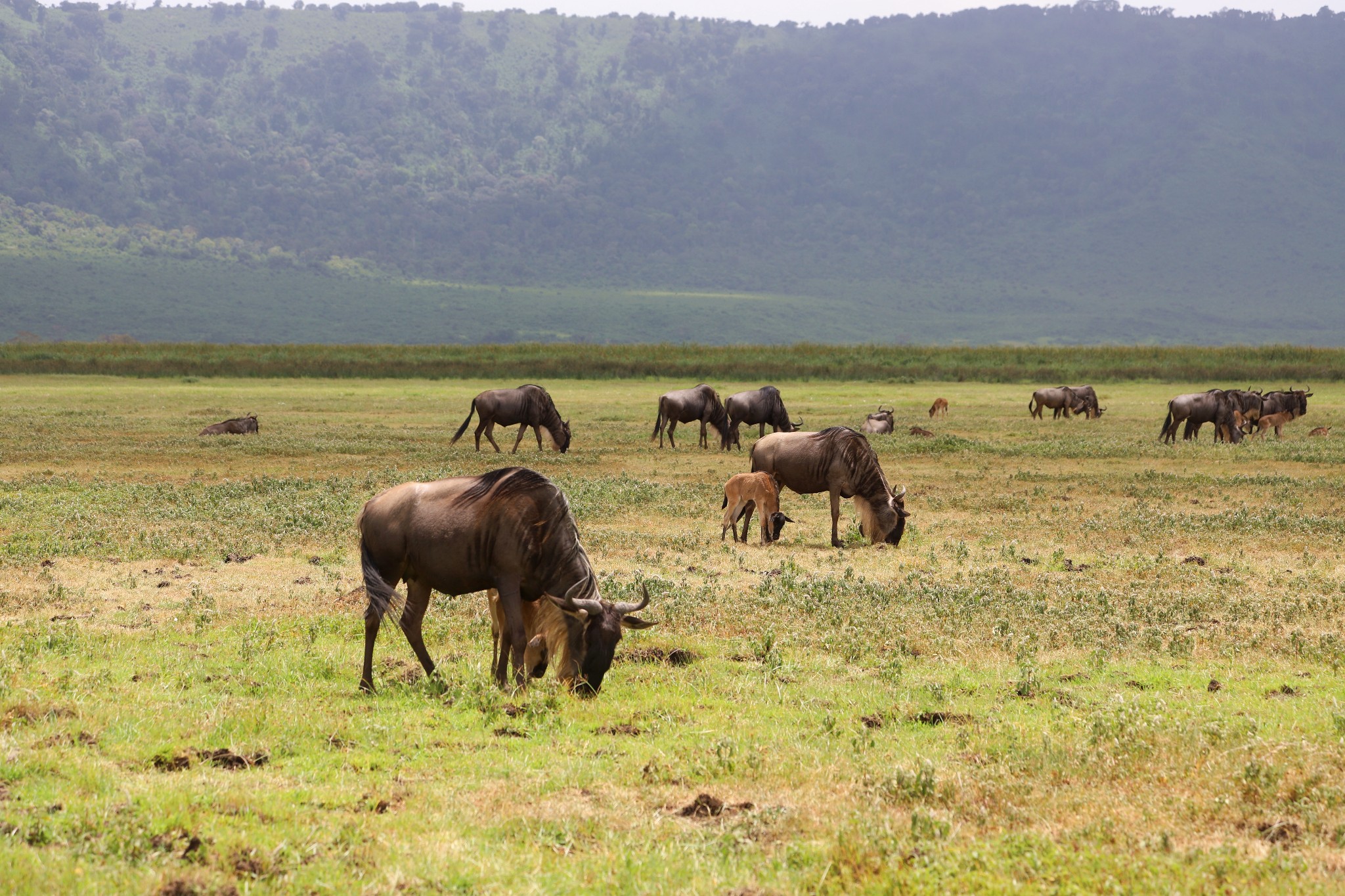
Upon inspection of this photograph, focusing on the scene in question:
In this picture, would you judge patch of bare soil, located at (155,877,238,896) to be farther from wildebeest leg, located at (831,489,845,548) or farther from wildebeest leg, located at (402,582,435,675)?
wildebeest leg, located at (831,489,845,548)

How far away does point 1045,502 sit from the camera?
23312mm

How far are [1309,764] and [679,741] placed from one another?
415 cm

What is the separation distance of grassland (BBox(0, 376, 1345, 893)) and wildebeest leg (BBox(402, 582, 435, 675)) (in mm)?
243

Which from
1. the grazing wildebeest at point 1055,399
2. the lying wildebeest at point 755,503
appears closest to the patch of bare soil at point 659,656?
the lying wildebeest at point 755,503

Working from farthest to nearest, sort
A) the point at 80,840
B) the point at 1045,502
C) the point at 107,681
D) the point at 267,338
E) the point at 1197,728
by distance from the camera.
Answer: the point at 267,338, the point at 1045,502, the point at 107,681, the point at 1197,728, the point at 80,840

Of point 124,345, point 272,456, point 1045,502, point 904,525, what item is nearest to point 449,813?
point 904,525

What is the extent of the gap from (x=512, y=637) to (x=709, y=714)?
6.02ft

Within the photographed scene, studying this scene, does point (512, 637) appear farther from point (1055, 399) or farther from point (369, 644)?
point (1055, 399)

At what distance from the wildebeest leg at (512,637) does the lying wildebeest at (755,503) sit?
8760 millimetres

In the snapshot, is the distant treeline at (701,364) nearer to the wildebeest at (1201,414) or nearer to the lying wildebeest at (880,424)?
the wildebeest at (1201,414)

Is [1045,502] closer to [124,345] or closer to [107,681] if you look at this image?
[107,681]

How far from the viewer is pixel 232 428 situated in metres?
35.8

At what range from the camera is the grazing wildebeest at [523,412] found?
33312 millimetres

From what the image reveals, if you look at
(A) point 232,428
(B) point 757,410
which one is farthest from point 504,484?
(A) point 232,428
